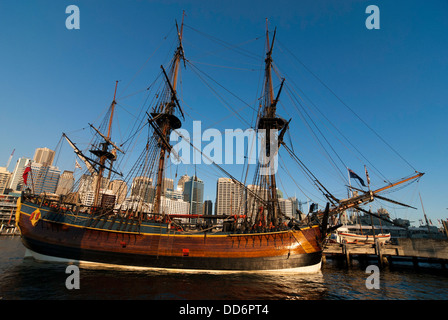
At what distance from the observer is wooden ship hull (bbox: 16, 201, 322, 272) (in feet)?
53.4

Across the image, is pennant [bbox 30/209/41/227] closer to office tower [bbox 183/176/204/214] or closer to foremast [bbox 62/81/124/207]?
foremast [bbox 62/81/124/207]

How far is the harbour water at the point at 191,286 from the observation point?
10.8m

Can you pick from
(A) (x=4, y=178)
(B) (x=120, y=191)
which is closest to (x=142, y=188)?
(B) (x=120, y=191)

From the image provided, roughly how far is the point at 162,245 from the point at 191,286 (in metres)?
5.46

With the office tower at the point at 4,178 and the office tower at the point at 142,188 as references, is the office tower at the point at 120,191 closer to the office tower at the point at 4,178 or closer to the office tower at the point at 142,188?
the office tower at the point at 142,188

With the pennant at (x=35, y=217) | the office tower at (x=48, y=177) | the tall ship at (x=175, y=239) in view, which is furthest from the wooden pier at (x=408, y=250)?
the office tower at (x=48, y=177)

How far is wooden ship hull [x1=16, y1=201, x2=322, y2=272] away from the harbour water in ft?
2.84

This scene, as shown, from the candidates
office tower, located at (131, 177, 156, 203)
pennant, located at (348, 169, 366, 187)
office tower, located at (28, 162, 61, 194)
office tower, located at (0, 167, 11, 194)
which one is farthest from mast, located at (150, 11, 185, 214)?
office tower, located at (0, 167, 11, 194)

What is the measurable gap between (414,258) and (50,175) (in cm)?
21845

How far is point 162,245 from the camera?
17.0 metres
